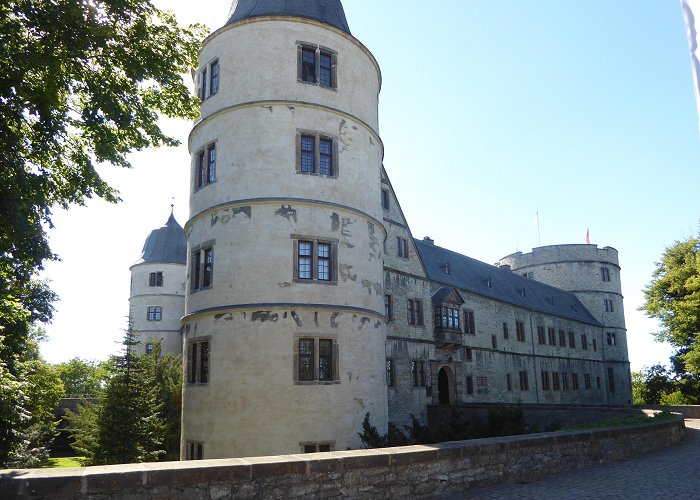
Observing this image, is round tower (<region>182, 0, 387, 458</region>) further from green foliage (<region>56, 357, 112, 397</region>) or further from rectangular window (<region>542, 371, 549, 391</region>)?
green foliage (<region>56, 357, 112, 397</region>)

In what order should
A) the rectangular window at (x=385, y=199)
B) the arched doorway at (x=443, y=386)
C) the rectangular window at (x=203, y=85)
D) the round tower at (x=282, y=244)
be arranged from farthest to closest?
the arched doorway at (x=443, y=386), the rectangular window at (x=385, y=199), the rectangular window at (x=203, y=85), the round tower at (x=282, y=244)

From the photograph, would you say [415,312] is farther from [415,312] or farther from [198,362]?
[198,362]

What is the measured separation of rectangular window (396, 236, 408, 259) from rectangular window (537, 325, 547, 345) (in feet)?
65.0

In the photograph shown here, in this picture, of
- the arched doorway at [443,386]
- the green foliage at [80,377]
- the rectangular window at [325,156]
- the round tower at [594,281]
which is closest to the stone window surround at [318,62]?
the rectangular window at [325,156]

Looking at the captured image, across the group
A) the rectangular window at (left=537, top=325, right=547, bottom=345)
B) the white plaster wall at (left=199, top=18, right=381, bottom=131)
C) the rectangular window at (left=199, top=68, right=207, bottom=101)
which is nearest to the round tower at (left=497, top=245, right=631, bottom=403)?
the rectangular window at (left=537, top=325, right=547, bottom=345)

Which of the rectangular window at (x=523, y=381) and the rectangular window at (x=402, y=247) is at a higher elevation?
the rectangular window at (x=402, y=247)

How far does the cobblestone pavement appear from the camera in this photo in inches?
381

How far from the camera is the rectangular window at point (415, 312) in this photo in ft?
99.1

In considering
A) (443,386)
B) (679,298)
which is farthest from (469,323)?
(679,298)

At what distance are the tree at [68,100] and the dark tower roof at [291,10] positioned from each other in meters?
5.78

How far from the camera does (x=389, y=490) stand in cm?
869

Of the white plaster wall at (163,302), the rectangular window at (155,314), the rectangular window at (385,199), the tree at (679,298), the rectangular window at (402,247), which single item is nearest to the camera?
the rectangular window at (385,199)

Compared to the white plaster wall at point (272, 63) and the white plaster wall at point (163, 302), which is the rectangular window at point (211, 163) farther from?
the white plaster wall at point (163, 302)

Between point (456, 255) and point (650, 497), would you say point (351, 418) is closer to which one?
point (650, 497)
